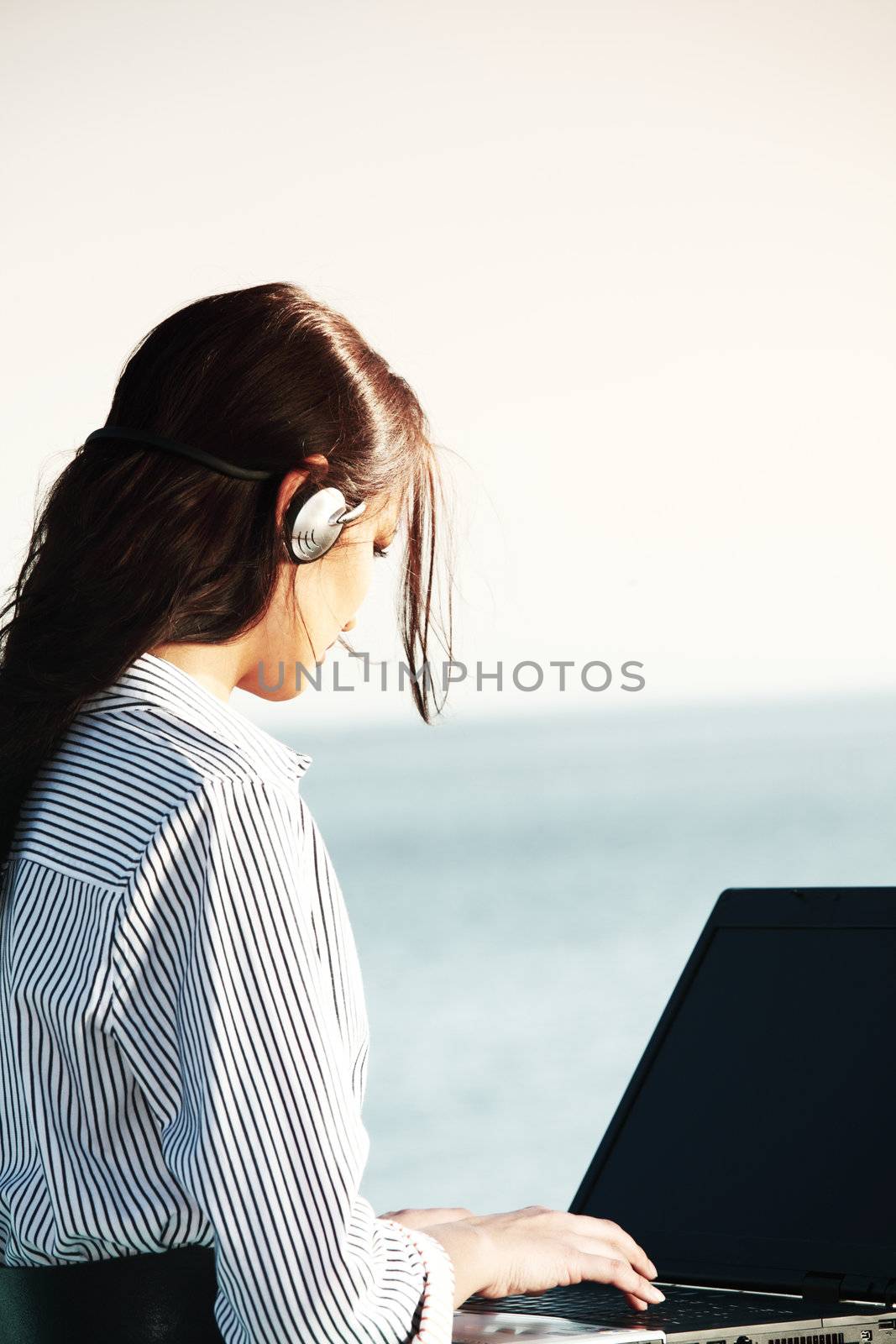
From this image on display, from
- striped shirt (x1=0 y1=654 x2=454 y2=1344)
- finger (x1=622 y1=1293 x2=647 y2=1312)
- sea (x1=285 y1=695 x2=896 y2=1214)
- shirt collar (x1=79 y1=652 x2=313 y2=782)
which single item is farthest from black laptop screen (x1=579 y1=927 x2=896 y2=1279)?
sea (x1=285 y1=695 x2=896 y2=1214)

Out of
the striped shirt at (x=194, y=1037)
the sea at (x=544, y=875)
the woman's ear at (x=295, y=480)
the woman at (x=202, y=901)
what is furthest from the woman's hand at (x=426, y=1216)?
the sea at (x=544, y=875)

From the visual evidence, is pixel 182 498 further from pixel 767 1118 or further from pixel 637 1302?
pixel 767 1118

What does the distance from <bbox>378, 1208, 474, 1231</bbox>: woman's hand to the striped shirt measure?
6.3 inches

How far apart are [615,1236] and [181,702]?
40cm

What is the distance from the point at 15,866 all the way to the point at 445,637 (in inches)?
15.7

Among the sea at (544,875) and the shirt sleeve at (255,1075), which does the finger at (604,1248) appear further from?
the sea at (544,875)

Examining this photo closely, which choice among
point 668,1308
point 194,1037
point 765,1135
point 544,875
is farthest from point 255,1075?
point 544,875

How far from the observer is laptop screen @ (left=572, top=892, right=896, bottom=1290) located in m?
1.07

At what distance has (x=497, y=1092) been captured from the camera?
7211 millimetres

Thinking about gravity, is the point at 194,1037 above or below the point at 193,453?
below

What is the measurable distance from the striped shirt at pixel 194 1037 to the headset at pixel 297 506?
11 centimetres

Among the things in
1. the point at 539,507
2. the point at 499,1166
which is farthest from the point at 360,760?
the point at 499,1166

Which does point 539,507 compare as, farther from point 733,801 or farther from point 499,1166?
point 733,801

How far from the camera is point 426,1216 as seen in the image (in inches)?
37.2
